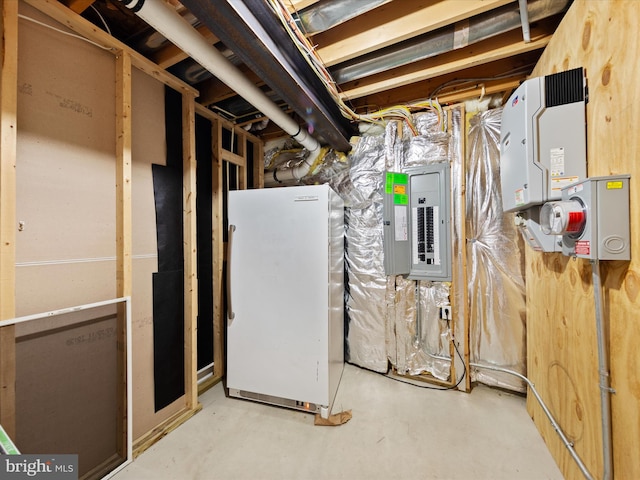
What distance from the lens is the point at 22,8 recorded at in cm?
107

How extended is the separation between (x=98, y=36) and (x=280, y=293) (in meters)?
1.82

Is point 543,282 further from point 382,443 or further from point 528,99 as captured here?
point 382,443

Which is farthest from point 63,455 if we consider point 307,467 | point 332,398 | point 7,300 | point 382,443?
point 382,443

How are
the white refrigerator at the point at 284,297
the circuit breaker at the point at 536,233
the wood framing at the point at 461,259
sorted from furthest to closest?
1. the wood framing at the point at 461,259
2. the white refrigerator at the point at 284,297
3. the circuit breaker at the point at 536,233

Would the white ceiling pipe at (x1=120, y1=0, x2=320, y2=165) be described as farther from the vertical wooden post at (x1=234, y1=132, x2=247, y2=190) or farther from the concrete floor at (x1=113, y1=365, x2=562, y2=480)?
the concrete floor at (x1=113, y1=365, x2=562, y2=480)

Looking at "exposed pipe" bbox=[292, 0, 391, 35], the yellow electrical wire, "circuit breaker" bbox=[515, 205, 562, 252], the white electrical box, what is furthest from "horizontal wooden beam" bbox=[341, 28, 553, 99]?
"circuit breaker" bbox=[515, 205, 562, 252]

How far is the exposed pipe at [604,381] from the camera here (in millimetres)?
917

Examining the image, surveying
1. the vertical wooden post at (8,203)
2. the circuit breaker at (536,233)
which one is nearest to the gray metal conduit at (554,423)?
the circuit breaker at (536,233)

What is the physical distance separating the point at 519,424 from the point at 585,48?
2.17 m

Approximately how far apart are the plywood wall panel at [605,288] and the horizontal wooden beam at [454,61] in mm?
150

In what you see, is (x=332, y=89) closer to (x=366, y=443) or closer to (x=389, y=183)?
(x=389, y=183)

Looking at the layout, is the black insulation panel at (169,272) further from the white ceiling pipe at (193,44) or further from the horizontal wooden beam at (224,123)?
the white ceiling pipe at (193,44)

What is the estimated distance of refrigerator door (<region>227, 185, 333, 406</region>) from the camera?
1.74 metres

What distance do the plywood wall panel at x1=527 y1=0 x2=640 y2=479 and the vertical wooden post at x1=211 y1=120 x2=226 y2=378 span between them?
234cm
